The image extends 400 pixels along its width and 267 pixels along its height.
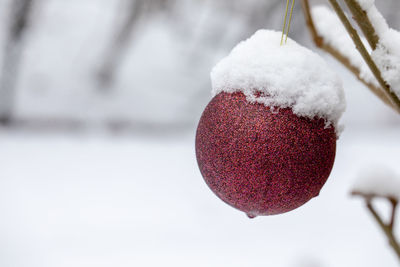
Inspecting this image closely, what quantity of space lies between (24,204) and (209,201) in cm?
123

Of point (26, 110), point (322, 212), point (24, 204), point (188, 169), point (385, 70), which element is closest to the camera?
point (385, 70)

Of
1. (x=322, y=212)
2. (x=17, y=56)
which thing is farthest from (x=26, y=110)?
(x=322, y=212)

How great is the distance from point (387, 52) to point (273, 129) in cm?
16

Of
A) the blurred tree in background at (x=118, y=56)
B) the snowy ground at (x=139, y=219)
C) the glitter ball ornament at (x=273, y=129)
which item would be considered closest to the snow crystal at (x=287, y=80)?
the glitter ball ornament at (x=273, y=129)

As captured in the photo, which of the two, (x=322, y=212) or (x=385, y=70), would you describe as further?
(x=322, y=212)

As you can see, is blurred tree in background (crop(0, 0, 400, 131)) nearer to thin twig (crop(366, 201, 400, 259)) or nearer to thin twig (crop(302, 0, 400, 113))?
thin twig (crop(302, 0, 400, 113))

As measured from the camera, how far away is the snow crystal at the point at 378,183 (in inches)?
33.3

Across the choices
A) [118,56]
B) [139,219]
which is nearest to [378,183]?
[139,219]

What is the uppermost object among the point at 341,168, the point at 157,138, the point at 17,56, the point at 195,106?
the point at 17,56

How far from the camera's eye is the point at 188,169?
3236mm

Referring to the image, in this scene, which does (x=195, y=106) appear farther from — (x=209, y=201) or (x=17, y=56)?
(x=17, y=56)

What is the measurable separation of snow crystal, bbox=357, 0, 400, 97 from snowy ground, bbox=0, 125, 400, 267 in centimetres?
207

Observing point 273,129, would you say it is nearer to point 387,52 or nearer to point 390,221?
point 387,52

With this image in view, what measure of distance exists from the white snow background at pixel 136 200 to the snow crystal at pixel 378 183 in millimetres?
1021
